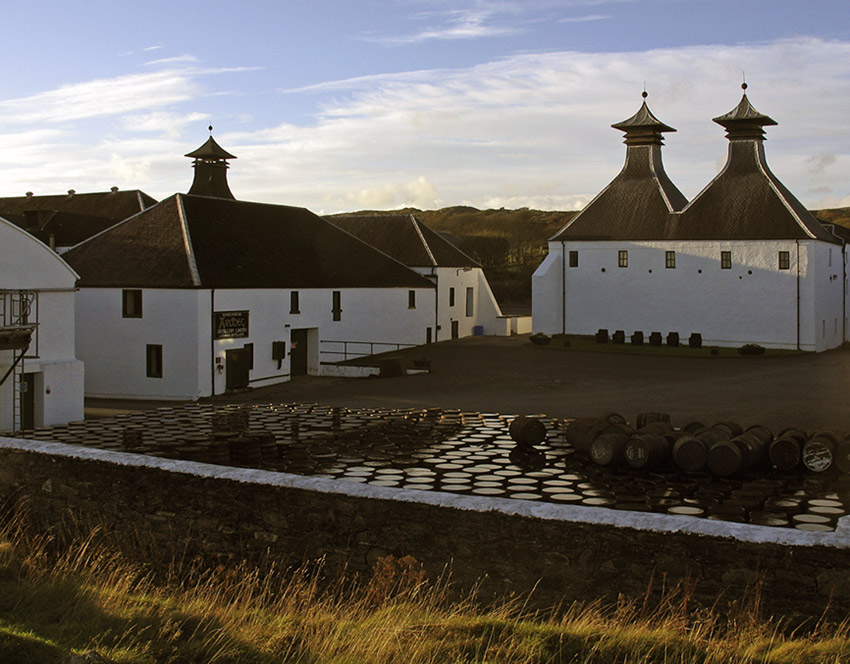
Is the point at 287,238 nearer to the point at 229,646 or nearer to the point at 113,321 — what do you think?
the point at 113,321

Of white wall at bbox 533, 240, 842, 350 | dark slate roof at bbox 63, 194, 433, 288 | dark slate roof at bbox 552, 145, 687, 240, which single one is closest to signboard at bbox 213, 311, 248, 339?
dark slate roof at bbox 63, 194, 433, 288

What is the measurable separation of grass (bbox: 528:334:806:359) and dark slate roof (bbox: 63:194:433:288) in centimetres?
879

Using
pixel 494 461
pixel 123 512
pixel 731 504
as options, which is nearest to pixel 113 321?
pixel 494 461

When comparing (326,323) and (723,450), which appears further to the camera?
(326,323)

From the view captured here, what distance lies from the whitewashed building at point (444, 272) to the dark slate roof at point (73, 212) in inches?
535

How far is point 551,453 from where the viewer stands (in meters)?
19.2

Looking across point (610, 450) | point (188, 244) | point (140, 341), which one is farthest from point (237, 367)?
point (610, 450)

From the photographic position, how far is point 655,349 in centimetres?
4253

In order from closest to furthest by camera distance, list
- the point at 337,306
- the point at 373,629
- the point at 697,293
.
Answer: the point at 373,629
the point at 337,306
the point at 697,293

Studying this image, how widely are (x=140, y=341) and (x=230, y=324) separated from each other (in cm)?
322

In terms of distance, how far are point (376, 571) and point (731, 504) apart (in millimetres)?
7518

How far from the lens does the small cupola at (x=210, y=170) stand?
194 feet

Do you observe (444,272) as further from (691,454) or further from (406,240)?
(691,454)

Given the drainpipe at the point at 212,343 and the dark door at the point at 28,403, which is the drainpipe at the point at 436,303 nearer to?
the drainpipe at the point at 212,343
